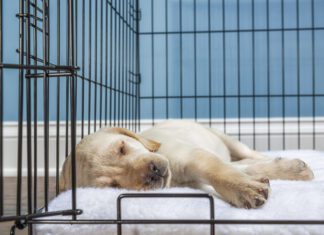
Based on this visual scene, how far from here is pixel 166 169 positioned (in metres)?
1.41

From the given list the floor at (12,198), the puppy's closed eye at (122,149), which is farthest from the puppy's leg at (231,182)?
the floor at (12,198)

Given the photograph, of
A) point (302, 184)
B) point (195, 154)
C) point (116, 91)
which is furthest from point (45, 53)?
point (116, 91)

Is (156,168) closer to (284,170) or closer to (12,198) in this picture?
(284,170)

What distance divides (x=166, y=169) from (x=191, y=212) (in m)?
0.25

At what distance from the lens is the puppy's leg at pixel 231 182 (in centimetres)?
118

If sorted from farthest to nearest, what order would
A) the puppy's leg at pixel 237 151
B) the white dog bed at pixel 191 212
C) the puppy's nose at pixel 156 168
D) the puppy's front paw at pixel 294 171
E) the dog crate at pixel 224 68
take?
the dog crate at pixel 224 68 < the puppy's leg at pixel 237 151 < the puppy's front paw at pixel 294 171 < the puppy's nose at pixel 156 168 < the white dog bed at pixel 191 212

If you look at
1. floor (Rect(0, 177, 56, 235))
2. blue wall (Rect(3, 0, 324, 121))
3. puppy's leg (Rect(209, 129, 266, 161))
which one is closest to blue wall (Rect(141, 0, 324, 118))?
blue wall (Rect(3, 0, 324, 121))

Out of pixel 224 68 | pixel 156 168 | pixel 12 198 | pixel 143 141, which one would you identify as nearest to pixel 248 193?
pixel 156 168

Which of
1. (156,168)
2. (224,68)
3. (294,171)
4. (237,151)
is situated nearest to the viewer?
(156,168)

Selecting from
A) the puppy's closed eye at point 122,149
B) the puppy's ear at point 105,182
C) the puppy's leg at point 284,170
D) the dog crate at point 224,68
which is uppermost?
the dog crate at point 224,68

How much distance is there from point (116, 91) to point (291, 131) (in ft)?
3.61

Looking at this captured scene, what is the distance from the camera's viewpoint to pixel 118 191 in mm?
1332

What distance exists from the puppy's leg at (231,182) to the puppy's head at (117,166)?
10 cm

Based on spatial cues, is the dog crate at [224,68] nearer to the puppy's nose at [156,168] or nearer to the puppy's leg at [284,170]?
the puppy's leg at [284,170]
